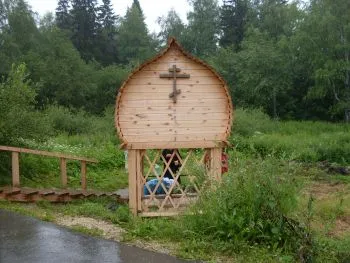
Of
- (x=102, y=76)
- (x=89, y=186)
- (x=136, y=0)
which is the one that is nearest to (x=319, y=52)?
(x=102, y=76)

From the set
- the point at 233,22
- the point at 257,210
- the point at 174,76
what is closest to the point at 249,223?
the point at 257,210

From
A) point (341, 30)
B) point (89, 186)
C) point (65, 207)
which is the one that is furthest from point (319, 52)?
point (65, 207)

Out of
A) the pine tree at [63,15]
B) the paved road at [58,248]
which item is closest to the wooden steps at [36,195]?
the paved road at [58,248]

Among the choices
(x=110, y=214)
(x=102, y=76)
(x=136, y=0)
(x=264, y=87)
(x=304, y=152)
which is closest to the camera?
(x=110, y=214)

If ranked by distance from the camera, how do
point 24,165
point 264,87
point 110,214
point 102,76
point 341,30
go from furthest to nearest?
point 102,76 < point 264,87 < point 341,30 < point 24,165 < point 110,214

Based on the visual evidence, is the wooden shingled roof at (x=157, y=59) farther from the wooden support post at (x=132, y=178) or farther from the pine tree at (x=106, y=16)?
the pine tree at (x=106, y=16)

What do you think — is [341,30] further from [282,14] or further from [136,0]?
[136,0]

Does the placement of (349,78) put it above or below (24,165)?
above

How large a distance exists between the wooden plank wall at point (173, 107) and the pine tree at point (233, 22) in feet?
171

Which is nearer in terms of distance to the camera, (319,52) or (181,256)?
(181,256)

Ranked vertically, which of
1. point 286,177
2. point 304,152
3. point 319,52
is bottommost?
point 304,152

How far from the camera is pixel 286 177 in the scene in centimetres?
632

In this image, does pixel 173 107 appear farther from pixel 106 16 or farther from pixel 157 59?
pixel 106 16

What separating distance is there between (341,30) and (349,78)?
Result: 12.5 ft
